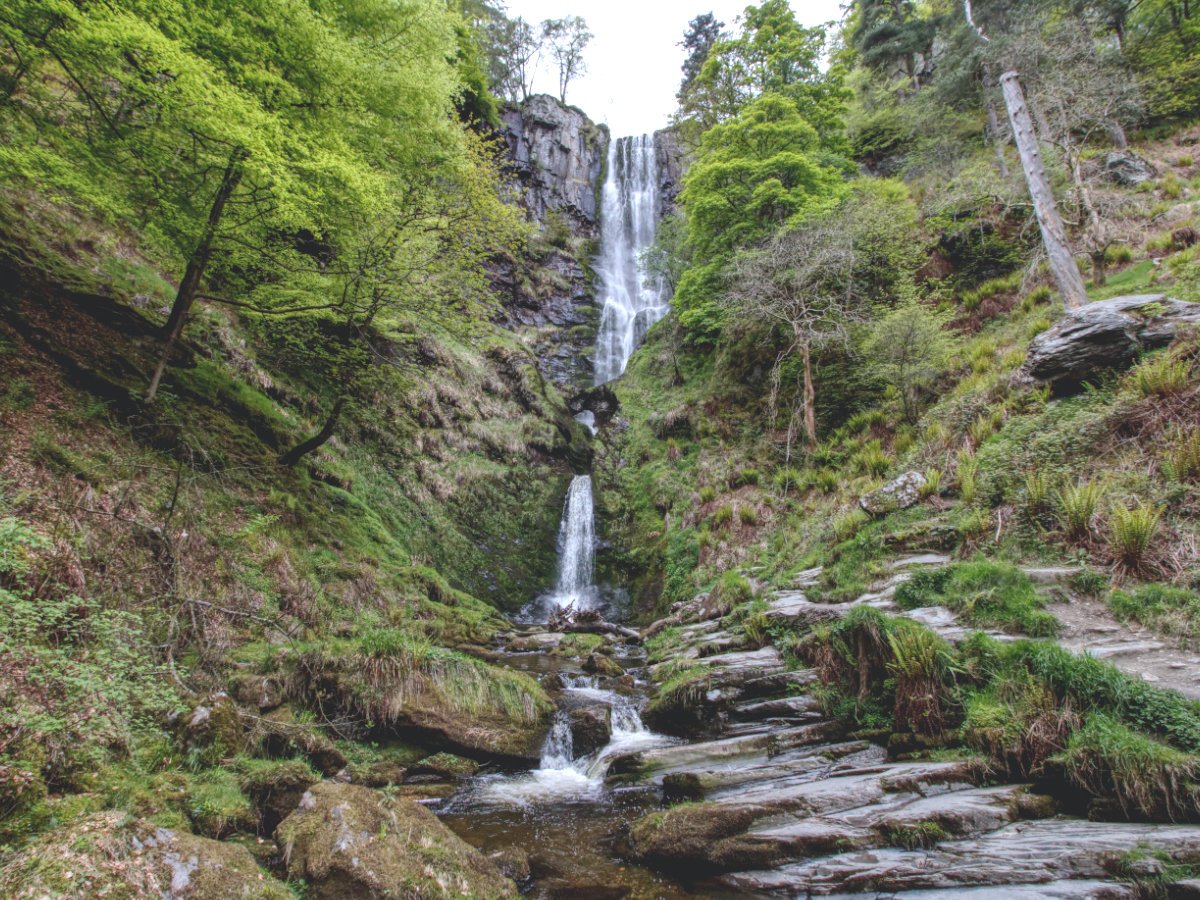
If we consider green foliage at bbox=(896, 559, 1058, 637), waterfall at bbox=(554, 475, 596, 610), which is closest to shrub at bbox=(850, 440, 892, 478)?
green foliage at bbox=(896, 559, 1058, 637)

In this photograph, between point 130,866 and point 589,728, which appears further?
point 589,728

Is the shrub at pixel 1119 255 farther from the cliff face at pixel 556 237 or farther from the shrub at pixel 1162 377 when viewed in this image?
the cliff face at pixel 556 237

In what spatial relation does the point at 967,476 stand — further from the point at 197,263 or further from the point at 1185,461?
the point at 197,263

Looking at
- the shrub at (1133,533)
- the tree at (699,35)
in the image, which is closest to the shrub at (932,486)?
the shrub at (1133,533)

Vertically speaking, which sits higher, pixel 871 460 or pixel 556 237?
pixel 556 237

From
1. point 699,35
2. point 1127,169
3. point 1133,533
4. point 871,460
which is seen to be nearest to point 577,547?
point 871,460

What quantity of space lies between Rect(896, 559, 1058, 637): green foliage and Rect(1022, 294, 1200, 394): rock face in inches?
162

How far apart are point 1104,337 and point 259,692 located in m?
12.5

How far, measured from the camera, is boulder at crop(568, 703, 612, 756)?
7.03m

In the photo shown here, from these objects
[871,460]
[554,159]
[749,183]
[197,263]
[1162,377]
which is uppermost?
[554,159]

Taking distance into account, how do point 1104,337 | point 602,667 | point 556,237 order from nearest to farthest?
point 1104,337 → point 602,667 → point 556,237

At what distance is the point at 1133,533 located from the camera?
221 inches

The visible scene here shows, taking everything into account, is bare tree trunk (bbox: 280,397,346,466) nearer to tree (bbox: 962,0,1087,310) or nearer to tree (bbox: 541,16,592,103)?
tree (bbox: 962,0,1087,310)

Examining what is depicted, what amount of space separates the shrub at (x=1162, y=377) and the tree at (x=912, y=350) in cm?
463
